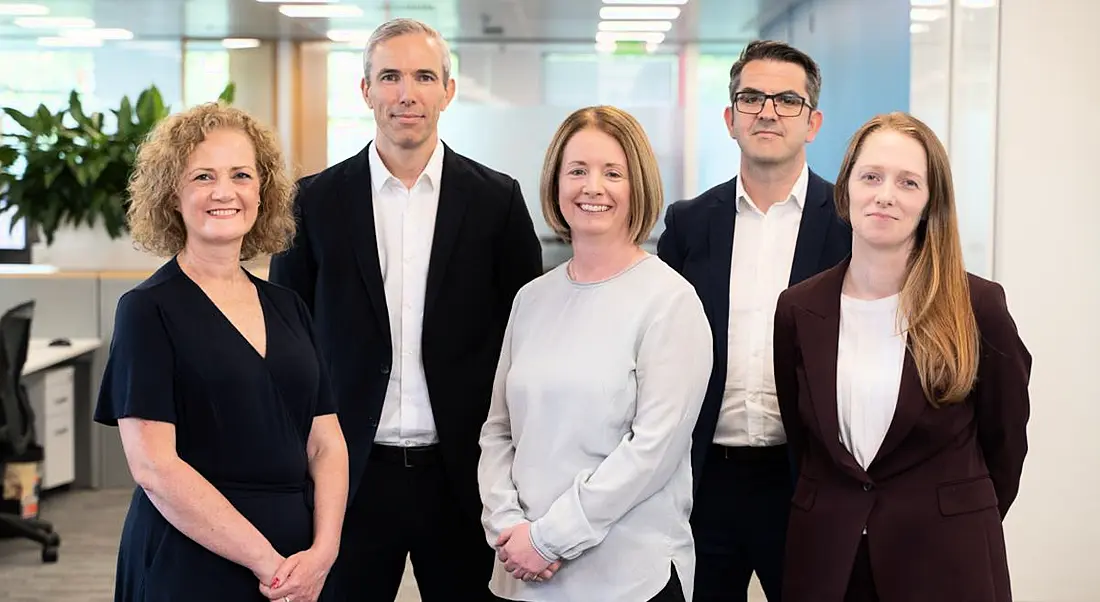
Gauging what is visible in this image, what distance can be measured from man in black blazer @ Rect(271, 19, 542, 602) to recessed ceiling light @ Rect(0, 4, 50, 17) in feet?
25.3

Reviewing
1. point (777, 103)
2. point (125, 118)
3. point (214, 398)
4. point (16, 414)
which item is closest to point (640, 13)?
point (125, 118)

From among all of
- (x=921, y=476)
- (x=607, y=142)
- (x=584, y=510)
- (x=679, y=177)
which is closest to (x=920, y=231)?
(x=921, y=476)

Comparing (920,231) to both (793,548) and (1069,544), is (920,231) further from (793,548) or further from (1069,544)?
(1069,544)

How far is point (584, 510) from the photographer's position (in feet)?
6.79

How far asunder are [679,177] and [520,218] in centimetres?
827

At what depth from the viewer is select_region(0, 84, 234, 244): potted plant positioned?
625 centimetres

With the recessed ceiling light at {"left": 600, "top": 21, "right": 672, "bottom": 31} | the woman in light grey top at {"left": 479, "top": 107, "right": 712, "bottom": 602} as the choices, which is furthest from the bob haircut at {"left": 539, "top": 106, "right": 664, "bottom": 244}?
the recessed ceiling light at {"left": 600, "top": 21, "right": 672, "bottom": 31}

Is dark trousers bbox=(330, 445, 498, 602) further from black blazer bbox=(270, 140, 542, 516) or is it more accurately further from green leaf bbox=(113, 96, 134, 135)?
green leaf bbox=(113, 96, 134, 135)

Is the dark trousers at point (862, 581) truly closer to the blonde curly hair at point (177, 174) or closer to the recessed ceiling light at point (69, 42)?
the blonde curly hair at point (177, 174)

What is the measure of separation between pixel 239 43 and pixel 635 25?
369 centimetres

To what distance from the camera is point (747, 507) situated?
2.52 m

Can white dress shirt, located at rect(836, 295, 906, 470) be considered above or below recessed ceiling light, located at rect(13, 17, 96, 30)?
below

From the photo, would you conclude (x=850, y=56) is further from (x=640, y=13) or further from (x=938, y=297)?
(x=938, y=297)

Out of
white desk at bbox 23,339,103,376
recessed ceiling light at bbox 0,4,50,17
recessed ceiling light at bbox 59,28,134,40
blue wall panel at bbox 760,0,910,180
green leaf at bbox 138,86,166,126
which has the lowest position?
white desk at bbox 23,339,103,376
